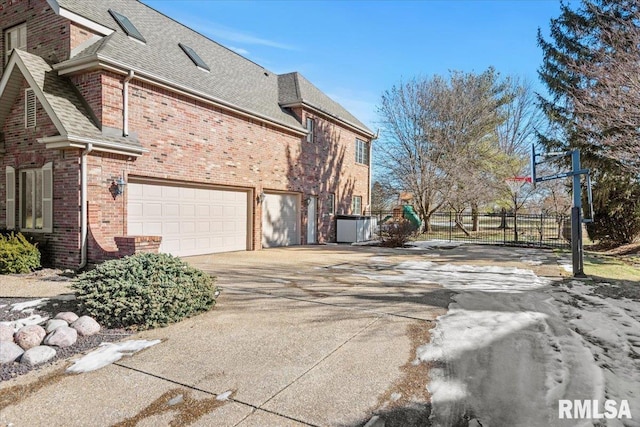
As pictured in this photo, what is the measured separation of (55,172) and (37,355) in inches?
252

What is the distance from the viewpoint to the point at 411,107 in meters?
23.5

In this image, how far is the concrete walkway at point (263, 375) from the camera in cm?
286

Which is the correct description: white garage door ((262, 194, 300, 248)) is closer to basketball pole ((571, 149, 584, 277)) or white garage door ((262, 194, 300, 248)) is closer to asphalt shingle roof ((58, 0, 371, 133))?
asphalt shingle roof ((58, 0, 371, 133))

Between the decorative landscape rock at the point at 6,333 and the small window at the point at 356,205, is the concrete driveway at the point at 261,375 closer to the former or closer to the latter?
the decorative landscape rock at the point at 6,333

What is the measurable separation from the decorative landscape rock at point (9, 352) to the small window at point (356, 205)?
1740 cm

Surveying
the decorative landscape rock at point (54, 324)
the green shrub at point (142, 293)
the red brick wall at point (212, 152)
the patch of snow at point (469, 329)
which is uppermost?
the red brick wall at point (212, 152)

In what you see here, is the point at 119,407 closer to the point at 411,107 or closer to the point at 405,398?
the point at 405,398

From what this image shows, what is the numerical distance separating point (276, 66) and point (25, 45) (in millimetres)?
10809

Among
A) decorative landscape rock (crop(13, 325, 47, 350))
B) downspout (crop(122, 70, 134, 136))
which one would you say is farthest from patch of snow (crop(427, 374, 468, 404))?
downspout (crop(122, 70, 134, 136))

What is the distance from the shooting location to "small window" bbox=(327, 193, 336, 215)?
60.3 ft

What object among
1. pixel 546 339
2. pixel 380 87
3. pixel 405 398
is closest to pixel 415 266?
pixel 546 339

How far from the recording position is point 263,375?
3492 millimetres

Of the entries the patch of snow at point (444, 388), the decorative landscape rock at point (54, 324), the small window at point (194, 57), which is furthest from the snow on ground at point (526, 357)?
the small window at point (194, 57)

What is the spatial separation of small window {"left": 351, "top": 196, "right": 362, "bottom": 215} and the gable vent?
14277 millimetres
